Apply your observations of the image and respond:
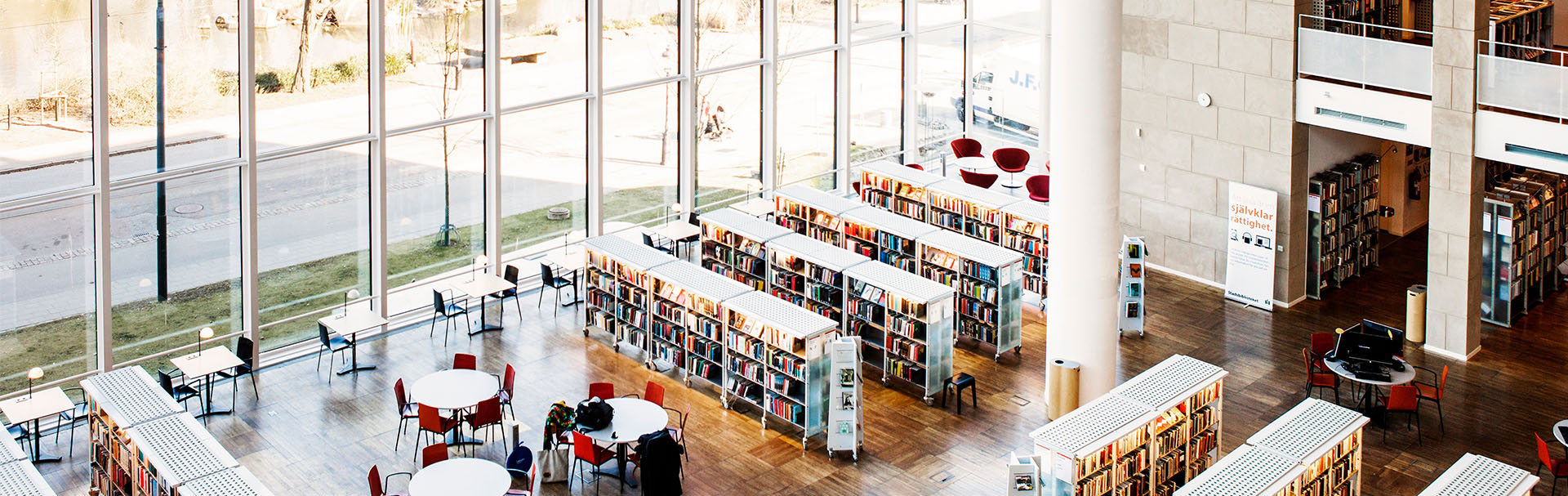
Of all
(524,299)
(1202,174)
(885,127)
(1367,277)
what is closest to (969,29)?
(885,127)

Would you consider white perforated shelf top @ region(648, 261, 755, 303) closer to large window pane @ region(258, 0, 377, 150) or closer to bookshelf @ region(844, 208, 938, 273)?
bookshelf @ region(844, 208, 938, 273)

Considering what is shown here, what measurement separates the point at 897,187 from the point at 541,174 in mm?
4759

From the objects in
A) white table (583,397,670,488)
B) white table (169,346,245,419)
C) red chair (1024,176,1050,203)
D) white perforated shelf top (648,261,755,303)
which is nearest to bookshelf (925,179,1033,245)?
red chair (1024,176,1050,203)

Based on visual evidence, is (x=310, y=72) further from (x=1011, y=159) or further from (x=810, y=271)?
(x=1011, y=159)

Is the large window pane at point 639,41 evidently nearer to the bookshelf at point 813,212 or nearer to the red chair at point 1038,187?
the bookshelf at point 813,212

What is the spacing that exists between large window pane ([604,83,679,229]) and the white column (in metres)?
6.91

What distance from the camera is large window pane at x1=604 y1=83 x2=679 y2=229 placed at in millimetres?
19750

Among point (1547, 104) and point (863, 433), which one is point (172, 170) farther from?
point (1547, 104)

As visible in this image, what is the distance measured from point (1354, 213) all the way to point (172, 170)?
14.4 metres

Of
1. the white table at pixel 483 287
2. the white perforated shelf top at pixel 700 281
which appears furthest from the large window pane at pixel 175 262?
the white perforated shelf top at pixel 700 281

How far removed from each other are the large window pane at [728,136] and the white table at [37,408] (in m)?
9.12

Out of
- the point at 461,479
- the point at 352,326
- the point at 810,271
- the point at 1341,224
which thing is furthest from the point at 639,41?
the point at 1341,224

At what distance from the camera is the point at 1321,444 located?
11867 millimetres

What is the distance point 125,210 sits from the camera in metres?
15.5
